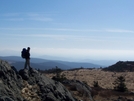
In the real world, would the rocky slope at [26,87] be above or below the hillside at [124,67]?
below

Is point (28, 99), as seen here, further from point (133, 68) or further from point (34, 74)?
point (133, 68)

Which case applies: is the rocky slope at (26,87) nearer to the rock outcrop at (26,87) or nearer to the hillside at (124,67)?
the rock outcrop at (26,87)

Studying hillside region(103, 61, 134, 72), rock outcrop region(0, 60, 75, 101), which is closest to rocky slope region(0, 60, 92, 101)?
rock outcrop region(0, 60, 75, 101)

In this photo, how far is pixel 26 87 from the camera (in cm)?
1978

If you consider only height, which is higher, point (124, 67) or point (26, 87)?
point (124, 67)

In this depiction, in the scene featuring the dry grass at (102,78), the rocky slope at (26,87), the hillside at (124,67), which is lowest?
the dry grass at (102,78)

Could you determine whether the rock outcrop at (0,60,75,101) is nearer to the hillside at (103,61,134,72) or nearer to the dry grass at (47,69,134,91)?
the dry grass at (47,69,134,91)

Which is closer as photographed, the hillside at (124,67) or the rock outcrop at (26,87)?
the rock outcrop at (26,87)

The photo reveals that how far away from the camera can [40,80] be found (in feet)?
70.8

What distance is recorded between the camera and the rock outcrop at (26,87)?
1769 cm

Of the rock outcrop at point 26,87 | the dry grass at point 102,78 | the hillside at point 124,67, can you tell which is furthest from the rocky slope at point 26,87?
the hillside at point 124,67

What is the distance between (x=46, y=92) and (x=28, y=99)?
2.18m

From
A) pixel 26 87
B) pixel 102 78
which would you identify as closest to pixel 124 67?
pixel 102 78

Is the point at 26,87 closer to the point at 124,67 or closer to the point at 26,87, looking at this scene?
the point at 26,87
